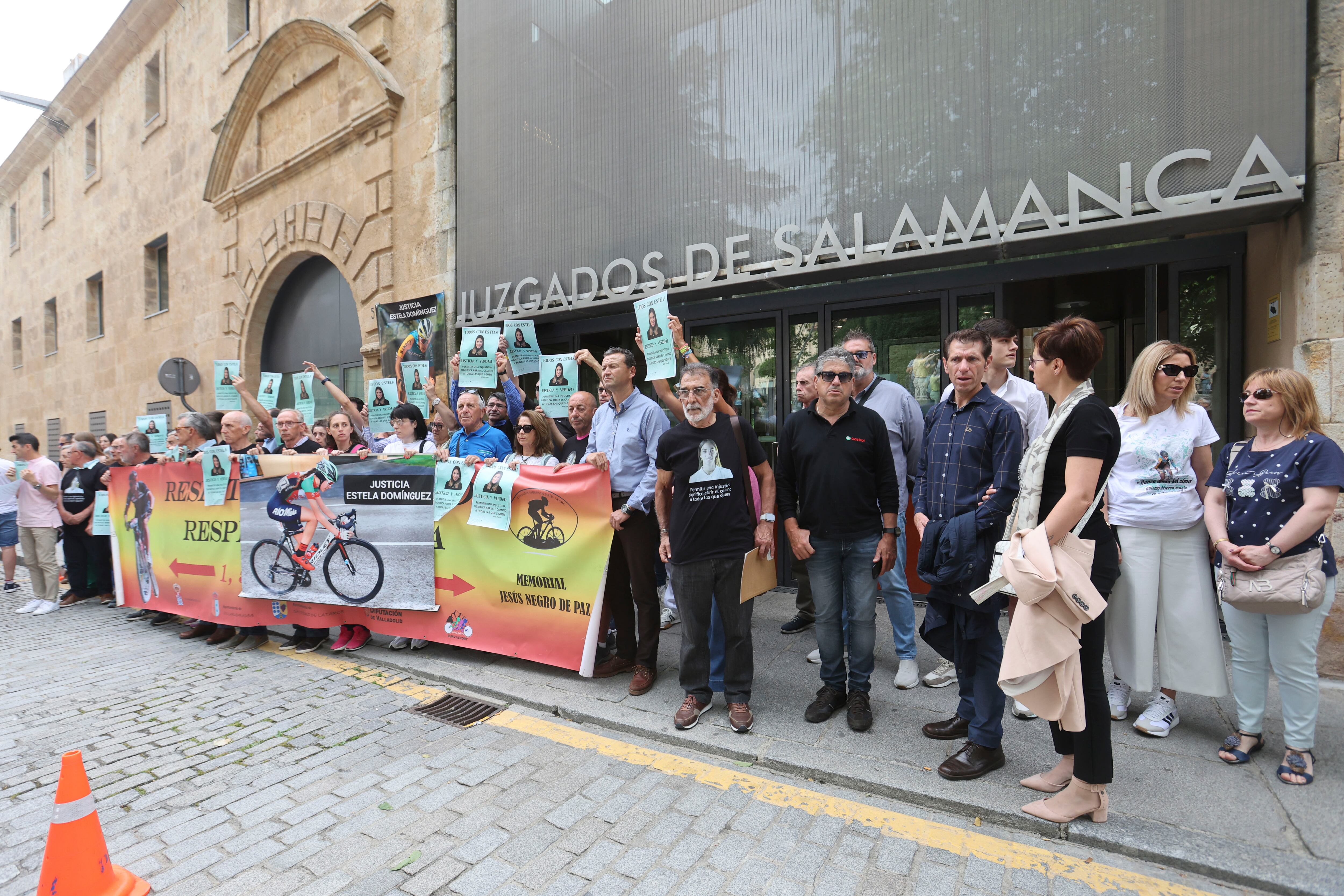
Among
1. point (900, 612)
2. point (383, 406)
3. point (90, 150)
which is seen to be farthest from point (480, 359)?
point (90, 150)

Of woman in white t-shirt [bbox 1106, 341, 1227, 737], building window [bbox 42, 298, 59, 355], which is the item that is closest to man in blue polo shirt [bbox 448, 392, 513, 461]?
woman in white t-shirt [bbox 1106, 341, 1227, 737]

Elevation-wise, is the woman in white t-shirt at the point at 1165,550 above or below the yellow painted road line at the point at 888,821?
above

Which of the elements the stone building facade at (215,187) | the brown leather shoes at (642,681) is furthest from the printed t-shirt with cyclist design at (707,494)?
the stone building facade at (215,187)

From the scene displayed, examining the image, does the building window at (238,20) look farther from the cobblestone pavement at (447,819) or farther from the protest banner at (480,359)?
the cobblestone pavement at (447,819)

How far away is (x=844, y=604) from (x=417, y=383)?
218 inches

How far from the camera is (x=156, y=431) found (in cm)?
791

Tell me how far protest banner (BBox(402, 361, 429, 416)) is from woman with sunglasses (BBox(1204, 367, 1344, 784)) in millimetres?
6782

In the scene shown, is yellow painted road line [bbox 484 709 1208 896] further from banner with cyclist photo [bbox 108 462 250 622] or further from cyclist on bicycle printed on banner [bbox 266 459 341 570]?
banner with cyclist photo [bbox 108 462 250 622]

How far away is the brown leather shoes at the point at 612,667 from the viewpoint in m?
4.38

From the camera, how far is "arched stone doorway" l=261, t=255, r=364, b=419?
1112 centimetres

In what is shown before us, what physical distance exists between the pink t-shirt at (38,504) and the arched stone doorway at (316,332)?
3392mm

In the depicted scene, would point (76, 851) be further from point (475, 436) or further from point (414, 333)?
point (414, 333)

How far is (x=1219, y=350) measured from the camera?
4.89 m

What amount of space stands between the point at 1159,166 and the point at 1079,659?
3.92 meters
